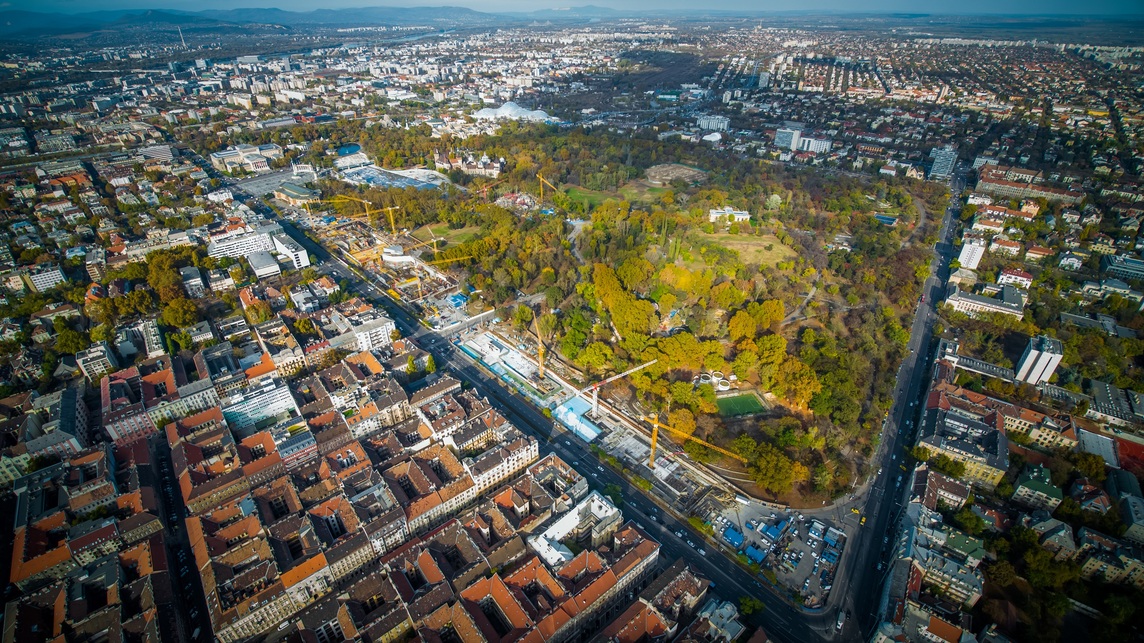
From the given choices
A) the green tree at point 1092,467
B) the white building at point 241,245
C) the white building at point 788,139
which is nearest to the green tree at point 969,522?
the green tree at point 1092,467

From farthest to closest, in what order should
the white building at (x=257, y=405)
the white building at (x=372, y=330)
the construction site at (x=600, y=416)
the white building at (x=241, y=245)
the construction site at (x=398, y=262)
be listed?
the white building at (x=241, y=245) < the construction site at (x=398, y=262) < the white building at (x=372, y=330) < the white building at (x=257, y=405) < the construction site at (x=600, y=416)

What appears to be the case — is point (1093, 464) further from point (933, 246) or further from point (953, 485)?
point (933, 246)

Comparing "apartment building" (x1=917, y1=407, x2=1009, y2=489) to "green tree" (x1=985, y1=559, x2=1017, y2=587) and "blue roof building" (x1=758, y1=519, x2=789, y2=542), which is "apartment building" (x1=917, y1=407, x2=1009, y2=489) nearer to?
"green tree" (x1=985, y1=559, x2=1017, y2=587)

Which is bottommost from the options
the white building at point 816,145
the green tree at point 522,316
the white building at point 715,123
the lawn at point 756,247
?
the green tree at point 522,316

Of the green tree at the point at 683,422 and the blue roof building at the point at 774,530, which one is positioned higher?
the green tree at the point at 683,422

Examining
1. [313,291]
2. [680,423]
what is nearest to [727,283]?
[680,423]

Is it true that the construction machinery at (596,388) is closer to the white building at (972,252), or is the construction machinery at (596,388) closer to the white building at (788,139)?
the white building at (972,252)

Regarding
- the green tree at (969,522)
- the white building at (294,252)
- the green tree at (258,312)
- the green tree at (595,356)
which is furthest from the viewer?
the white building at (294,252)
